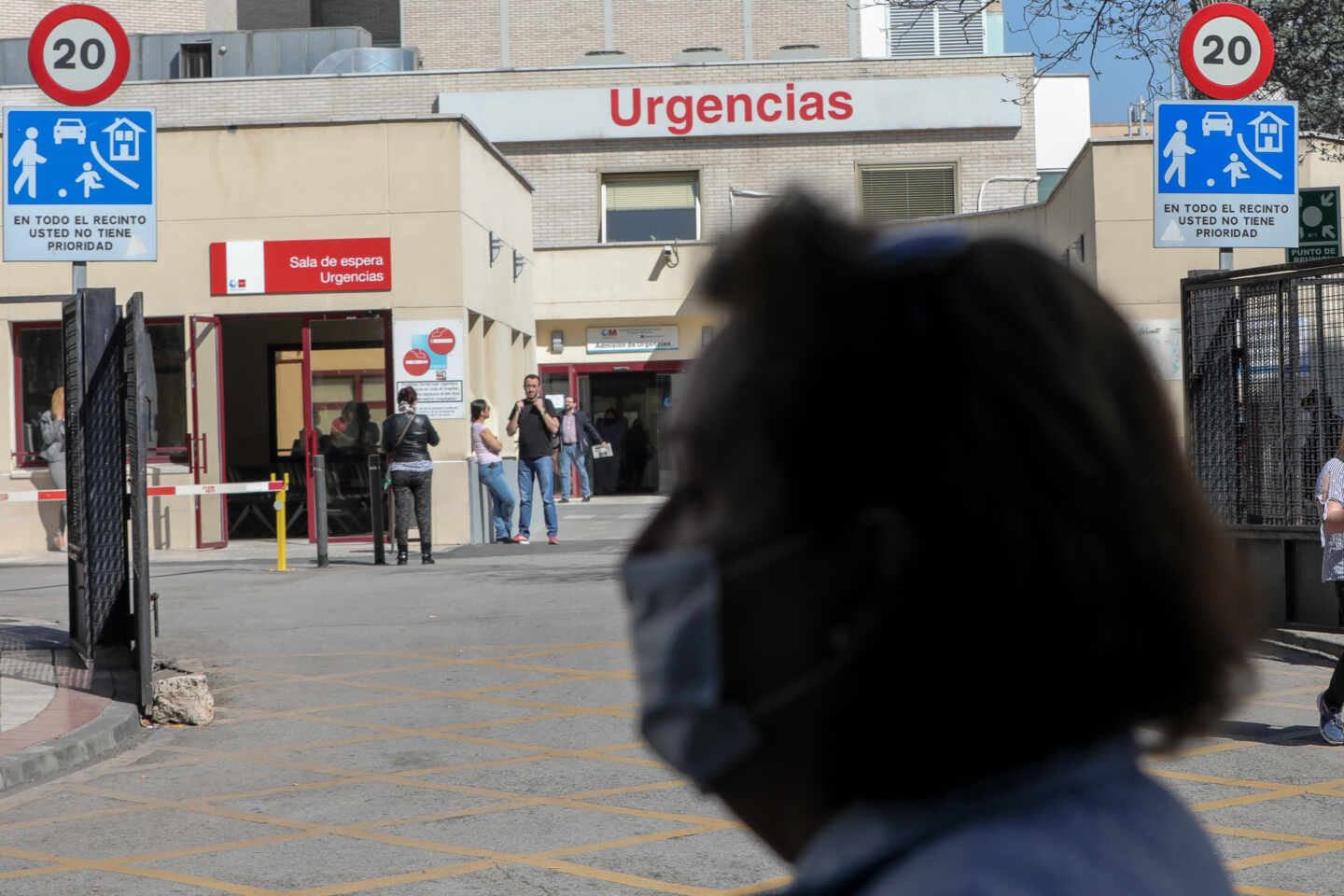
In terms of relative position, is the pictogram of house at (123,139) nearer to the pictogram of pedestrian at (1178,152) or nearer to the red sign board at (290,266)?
the pictogram of pedestrian at (1178,152)

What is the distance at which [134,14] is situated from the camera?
3816 centimetres

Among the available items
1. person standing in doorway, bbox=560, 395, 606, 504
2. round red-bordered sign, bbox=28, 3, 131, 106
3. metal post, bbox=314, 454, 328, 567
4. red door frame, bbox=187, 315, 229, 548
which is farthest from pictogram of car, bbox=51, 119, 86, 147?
person standing in doorway, bbox=560, 395, 606, 504

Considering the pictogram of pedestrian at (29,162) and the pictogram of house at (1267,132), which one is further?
the pictogram of house at (1267,132)

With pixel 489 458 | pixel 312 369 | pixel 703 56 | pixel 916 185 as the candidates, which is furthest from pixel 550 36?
pixel 489 458

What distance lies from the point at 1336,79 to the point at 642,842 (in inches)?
633

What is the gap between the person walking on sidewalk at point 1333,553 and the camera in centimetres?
725

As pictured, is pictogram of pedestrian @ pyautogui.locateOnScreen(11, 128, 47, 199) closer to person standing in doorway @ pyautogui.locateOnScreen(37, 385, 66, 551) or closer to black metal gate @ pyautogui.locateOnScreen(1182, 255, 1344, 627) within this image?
black metal gate @ pyautogui.locateOnScreen(1182, 255, 1344, 627)

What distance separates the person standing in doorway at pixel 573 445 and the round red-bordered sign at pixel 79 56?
1663 cm

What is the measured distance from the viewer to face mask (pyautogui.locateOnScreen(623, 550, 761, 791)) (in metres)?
0.88

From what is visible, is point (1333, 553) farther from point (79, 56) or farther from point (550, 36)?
point (550, 36)

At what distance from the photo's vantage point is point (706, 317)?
987 millimetres

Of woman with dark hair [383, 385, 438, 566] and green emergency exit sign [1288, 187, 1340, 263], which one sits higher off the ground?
green emergency exit sign [1288, 187, 1340, 263]

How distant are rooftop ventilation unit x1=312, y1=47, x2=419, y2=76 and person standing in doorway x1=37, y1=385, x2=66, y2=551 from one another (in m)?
14.9

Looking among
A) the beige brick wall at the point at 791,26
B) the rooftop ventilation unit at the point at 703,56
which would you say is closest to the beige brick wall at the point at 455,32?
the rooftop ventilation unit at the point at 703,56
